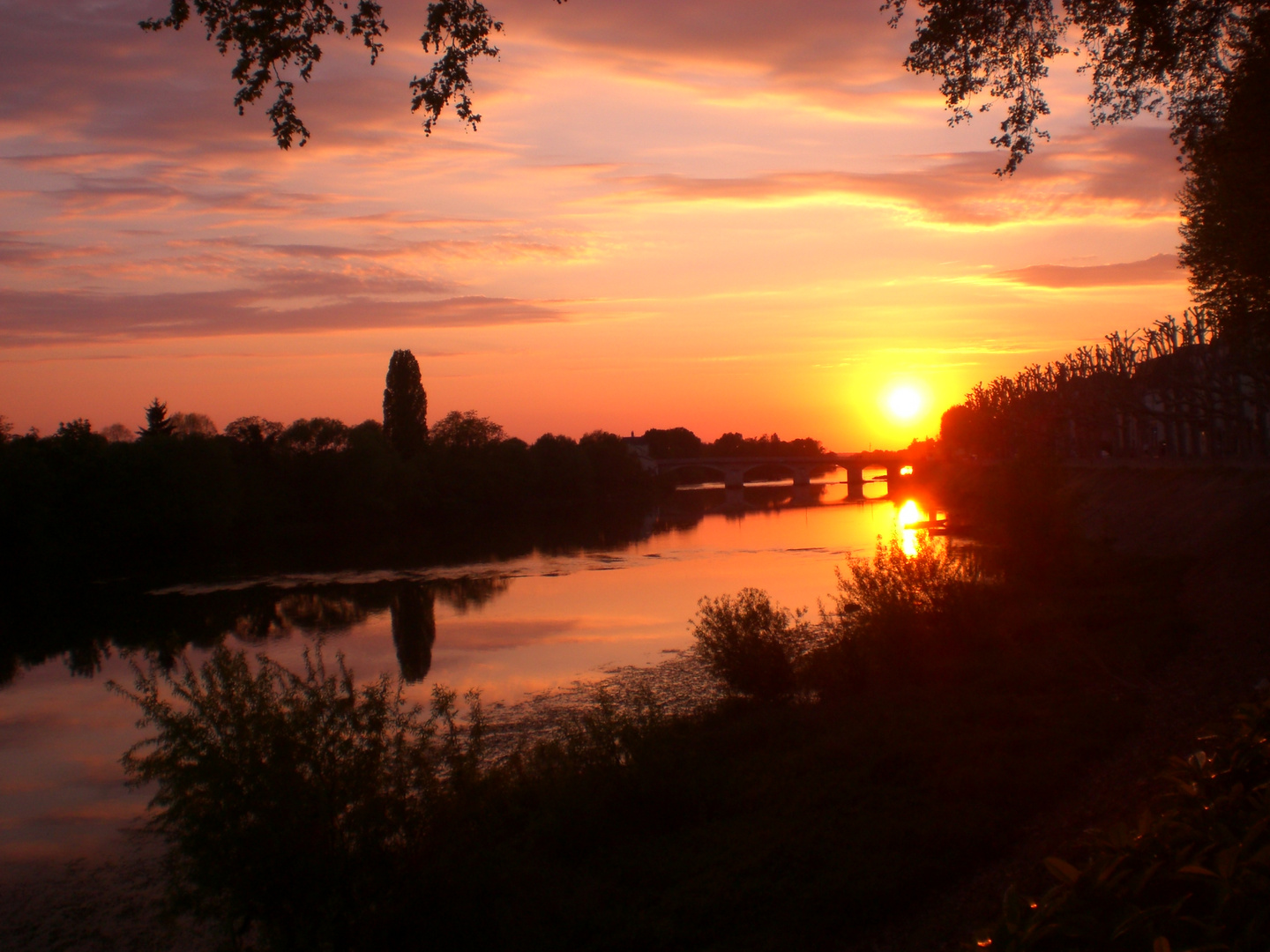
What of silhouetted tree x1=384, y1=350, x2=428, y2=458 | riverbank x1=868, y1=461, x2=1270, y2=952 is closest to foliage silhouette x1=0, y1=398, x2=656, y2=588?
silhouetted tree x1=384, y1=350, x2=428, y2=458

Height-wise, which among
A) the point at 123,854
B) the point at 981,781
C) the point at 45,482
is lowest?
the point at 123,854

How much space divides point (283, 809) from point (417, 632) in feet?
55.5

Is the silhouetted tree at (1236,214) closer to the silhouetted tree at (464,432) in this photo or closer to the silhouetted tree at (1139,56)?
the silhouetted tree at (1139,56)

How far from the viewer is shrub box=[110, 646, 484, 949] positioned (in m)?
7.43

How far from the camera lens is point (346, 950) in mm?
7797

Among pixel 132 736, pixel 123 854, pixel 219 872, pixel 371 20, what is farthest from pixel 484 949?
pixel 132 736

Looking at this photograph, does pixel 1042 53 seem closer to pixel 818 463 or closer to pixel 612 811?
pixel 612 811

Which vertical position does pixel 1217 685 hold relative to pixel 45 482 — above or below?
below

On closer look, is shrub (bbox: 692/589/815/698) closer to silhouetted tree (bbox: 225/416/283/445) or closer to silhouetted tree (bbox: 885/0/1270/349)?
silhouetted tree (bbox: 885/0/1270/349)

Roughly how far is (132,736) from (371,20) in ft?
46.4

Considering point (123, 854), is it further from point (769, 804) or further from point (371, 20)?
point (371, 20)

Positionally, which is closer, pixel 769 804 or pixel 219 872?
pixel 219 872

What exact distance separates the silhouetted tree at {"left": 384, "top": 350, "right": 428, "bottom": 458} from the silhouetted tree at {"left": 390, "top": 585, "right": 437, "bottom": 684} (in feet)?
145

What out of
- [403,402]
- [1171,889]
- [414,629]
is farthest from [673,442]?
[1171,889]
